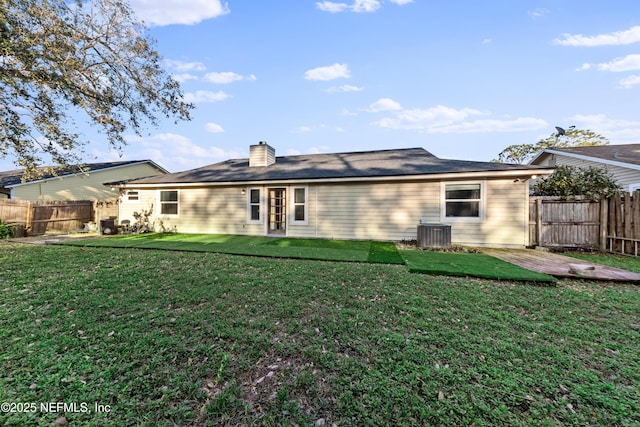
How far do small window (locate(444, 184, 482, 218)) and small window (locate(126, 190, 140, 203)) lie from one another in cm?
1354

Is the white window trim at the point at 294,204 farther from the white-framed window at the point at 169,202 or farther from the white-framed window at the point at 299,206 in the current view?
the white-framed window at the point at 169,202

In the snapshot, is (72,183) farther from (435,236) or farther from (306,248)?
(435,236)

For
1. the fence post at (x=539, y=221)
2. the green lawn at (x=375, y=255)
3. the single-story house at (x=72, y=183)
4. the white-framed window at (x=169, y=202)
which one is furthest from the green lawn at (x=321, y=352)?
the single-story house at (x=72, y=183)

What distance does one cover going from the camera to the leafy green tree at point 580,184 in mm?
7791

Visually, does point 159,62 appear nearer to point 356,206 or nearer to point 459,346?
point 356,206

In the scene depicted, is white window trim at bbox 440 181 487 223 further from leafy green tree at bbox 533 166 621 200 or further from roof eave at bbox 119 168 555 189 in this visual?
leafy green tree at bbox 533 166 621 200

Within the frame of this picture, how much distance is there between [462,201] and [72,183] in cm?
2123

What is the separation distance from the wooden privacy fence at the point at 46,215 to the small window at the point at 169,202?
5.32 m

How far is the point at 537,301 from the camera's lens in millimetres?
3754

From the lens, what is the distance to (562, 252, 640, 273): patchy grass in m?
5.73

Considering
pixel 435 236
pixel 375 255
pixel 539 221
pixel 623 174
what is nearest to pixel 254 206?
pixel 375 255

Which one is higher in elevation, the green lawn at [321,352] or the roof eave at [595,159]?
the roof eave at [595,159]

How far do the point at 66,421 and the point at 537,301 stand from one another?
5416 mm

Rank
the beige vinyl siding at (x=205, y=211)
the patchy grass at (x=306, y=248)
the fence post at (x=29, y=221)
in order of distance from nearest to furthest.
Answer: the patchy grass at (x=306, y=248)
the beige vinyl siding at (x=205, y=211)
the fence post at (x=29, y=221)
